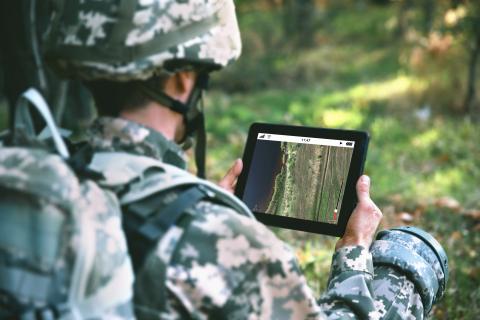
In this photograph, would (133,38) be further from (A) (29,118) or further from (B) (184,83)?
(A) (29,118)

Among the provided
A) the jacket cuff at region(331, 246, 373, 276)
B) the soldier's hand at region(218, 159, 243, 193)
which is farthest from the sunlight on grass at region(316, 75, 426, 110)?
the jacket cuff at region(331, 246, 373, 276)

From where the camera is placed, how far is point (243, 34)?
1268cm

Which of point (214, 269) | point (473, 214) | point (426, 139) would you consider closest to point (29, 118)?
point (214, 269)

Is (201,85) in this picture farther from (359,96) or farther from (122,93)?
(359,96)

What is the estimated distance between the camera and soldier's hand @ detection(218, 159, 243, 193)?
224 centimetres

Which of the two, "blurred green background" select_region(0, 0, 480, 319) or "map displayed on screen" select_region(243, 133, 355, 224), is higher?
"map displayed on screen" select_region(243, 133, 355, 224)

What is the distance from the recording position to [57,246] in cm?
130

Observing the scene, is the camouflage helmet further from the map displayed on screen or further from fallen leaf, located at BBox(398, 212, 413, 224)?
fallen leaf, located at BBox(398, 212, 413, 224)

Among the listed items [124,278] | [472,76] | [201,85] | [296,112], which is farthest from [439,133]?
[124,278]

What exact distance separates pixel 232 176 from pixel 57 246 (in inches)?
40.6

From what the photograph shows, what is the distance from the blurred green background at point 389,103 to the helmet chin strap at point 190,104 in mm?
1693

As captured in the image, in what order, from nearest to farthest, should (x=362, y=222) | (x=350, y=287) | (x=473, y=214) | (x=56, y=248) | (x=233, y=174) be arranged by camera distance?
(x=56, y=248) → (x=350, y=287) → (x=362, y=222) → (x=233, y=174) → (x=473, y=214)

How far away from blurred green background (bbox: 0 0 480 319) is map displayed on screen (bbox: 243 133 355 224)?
118cm

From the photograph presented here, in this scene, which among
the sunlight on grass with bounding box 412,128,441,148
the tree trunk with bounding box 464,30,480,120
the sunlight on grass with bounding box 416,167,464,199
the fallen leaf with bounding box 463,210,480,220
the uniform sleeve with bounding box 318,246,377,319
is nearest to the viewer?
the uniform sleeve with bounding box 318,246,377,319
